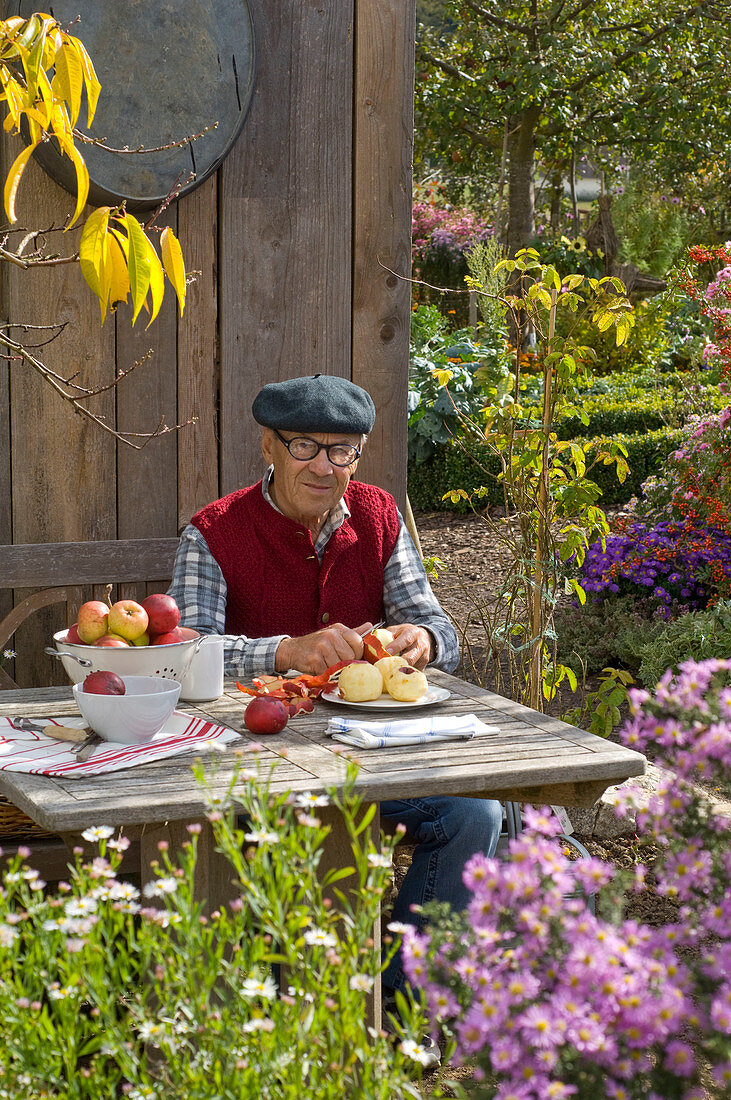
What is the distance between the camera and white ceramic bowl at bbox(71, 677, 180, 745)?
6.55ft

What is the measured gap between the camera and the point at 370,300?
352cm

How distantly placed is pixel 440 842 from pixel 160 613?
83 centimetres

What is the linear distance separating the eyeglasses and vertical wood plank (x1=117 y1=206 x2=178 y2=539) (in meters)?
0.56

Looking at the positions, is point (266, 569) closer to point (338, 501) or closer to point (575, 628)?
point (338, 501)

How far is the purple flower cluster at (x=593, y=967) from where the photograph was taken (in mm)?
1114

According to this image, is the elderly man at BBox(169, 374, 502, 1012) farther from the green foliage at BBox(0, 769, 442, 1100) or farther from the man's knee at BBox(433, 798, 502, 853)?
the green foliage at BBox(0, 769, 442, 1100)

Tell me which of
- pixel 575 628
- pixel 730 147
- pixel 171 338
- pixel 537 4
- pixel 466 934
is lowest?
pixel 575 628

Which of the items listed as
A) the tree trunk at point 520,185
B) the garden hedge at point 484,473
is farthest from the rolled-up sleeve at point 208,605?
the tree trunk at point 520,185

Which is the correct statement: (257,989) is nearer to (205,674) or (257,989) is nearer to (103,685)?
(103,685)

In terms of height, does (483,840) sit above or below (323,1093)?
below

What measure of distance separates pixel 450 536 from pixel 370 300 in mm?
4589

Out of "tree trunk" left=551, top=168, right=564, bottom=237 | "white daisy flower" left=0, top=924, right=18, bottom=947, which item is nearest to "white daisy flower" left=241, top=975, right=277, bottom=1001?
"white daisy flower" left=0, top=924, right=18, bottom=947

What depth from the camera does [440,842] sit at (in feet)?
8.64

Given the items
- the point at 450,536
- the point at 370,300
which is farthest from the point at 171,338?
the point at 450,536
